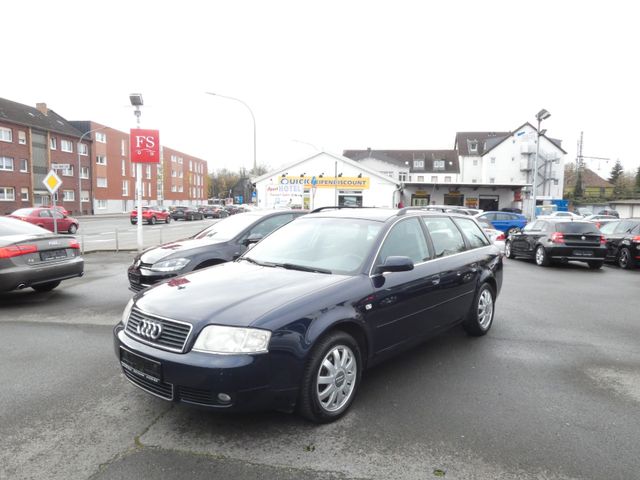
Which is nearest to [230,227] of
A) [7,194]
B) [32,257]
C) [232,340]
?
[32,257]

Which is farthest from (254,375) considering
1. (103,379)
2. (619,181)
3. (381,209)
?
(619,181)

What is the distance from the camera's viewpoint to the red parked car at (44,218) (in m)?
24.1

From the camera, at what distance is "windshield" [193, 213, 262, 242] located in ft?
25.1

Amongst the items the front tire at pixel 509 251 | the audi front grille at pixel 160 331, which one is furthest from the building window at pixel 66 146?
the audi front grille at pixel 160 331

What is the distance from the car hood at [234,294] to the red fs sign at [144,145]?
11.5 meters

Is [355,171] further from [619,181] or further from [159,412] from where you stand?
[619,181]

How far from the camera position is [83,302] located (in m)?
7.52

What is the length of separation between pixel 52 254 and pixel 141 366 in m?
5.42

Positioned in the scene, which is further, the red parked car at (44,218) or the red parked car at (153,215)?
the red parked car at (153,215)

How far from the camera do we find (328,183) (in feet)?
124

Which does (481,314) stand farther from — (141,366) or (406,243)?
(141,366)

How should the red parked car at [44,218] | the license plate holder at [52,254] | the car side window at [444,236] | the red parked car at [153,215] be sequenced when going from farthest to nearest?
the red parked car at [153,215], the red parked car at [44,218], the license plate holder at [52,254], the car side window at [444,236]

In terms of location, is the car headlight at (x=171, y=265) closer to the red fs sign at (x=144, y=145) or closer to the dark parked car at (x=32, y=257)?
the dark parked car at (x=32, y=257)

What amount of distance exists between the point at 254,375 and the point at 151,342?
0.84m
